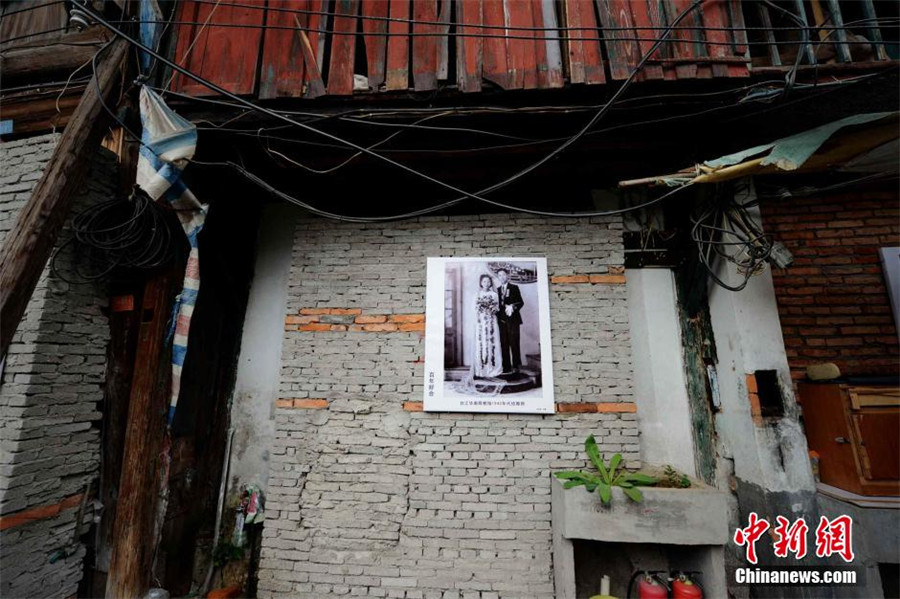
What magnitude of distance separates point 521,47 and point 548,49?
25cm

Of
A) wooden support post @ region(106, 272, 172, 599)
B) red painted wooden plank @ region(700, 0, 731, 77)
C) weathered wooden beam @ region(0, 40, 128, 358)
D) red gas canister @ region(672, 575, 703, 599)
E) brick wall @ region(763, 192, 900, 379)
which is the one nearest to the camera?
weathered wooden beam @ region(0, 40, 128, 358)

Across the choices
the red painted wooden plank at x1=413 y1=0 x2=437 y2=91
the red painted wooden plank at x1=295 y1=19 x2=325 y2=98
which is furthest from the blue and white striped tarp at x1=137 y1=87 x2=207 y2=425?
the red painted wooden plank at x1=413 y1=0 x2=437 y2=91

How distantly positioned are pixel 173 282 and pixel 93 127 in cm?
152

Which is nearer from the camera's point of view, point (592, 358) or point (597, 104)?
point (597, 104)

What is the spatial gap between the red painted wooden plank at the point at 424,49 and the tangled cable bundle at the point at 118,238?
2.91 m

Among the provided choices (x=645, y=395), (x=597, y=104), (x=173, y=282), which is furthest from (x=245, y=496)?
(x=597, y=104)

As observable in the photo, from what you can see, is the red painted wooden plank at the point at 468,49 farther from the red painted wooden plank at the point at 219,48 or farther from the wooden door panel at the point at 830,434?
the wooden door panel at the point at 830,434

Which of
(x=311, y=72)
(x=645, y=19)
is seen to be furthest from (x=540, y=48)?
(x=311, y=72)

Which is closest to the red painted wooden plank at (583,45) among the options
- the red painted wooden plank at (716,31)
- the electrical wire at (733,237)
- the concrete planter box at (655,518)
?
the red painted wooden plank at (716,31)

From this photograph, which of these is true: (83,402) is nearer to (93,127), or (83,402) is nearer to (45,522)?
(45,522)

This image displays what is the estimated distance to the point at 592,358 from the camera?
151 inches

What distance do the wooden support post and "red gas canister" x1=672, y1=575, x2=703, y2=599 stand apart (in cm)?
473
